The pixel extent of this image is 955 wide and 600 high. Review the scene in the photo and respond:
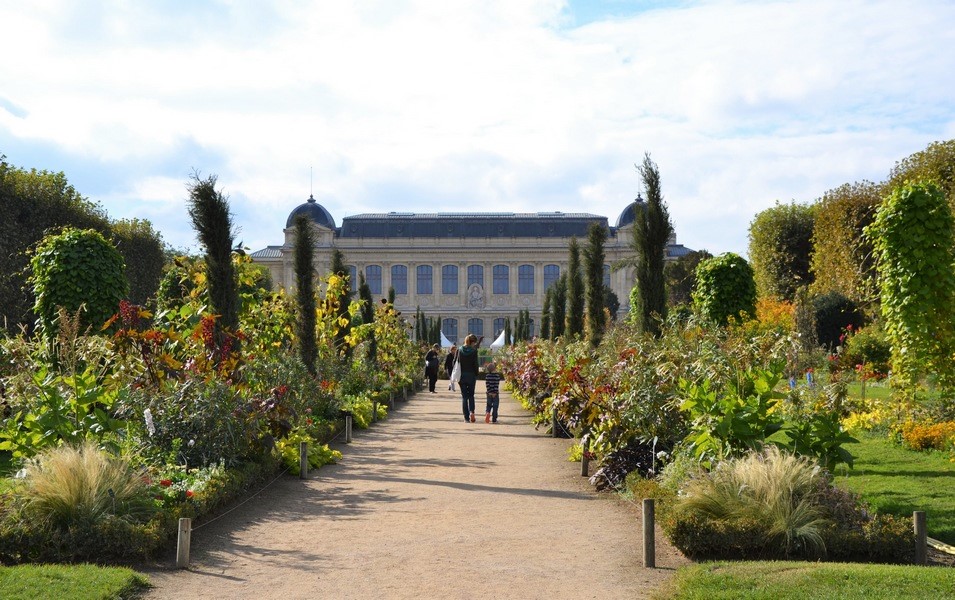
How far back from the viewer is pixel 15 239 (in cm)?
2636

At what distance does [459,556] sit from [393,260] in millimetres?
75344

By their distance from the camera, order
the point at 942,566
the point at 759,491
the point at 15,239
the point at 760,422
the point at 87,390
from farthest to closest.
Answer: the point at 15,239, the point at 87,390, the point at 760,422, the point at 759,491, the point at 942,566

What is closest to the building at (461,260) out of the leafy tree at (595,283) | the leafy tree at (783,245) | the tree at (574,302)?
the leafy tree at (783,245)

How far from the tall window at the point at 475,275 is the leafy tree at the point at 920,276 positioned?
6976 cm

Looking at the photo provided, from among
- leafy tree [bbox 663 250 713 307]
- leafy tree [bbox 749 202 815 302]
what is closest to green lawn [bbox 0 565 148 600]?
leafy tree [bbox 749 202 815 302]

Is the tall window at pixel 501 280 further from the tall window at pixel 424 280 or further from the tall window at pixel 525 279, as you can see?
the tall window at pixel 424 280

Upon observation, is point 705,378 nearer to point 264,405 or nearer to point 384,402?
point 264,405

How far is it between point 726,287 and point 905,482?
33.0ft

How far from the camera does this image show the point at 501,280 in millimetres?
82188

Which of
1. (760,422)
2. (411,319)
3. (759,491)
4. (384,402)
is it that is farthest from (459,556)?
(411,319)

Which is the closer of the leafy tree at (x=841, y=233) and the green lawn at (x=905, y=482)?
the green lawn at (x=905, y=482)

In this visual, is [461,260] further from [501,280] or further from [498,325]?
[498,325]

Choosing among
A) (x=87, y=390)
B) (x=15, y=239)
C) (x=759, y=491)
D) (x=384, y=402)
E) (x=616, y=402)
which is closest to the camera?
(x=759, y=491)

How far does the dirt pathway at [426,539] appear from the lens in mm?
6301
